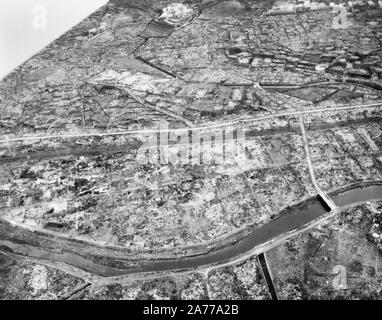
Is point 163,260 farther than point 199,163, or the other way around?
point 199,163

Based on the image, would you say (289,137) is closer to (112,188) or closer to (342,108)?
(342,108)

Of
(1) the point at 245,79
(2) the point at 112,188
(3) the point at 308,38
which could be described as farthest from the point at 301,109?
(2) the point at 112,188

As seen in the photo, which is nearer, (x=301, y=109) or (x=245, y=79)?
(x=301, y=109)

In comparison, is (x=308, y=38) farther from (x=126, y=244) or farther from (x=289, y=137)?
(x=126, y=244)

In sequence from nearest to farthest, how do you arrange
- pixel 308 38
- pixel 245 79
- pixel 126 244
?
pixel 126 244 → pixel 245 79 → pixel 308 38

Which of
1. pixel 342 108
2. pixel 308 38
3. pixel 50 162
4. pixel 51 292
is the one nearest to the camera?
pixel 51 292
